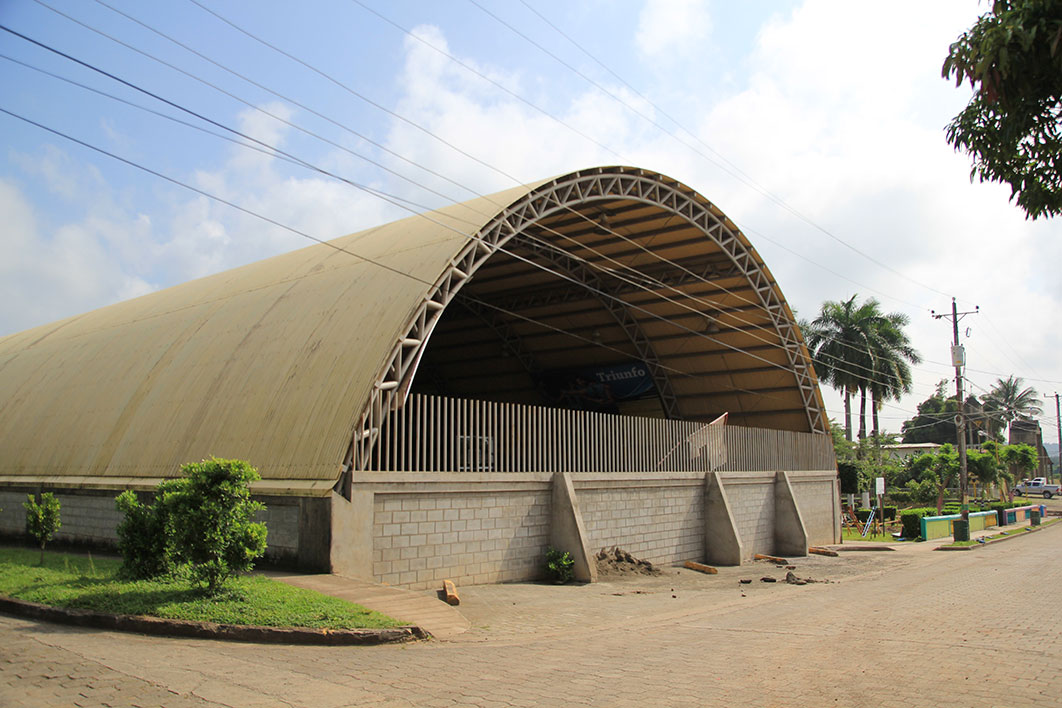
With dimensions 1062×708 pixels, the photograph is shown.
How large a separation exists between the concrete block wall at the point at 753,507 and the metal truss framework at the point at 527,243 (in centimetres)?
660

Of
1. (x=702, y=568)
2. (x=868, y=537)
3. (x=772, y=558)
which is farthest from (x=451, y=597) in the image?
(x=868, y=537)

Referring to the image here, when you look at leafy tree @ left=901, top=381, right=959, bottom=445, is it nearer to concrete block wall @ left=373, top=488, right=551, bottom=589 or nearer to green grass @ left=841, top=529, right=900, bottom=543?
green grass @ left=841, top=529, right=900, bottom=543

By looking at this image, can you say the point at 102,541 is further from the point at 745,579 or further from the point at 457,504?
the point at 745,579

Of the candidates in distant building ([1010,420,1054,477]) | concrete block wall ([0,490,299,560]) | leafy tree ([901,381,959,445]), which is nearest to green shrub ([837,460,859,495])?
concrete block wall ([0,490,299,560])

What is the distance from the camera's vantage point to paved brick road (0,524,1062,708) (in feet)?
23.7

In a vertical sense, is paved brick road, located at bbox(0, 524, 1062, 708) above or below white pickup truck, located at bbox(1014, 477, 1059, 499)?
above

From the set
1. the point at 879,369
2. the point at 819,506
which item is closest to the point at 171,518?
the point at 819,506

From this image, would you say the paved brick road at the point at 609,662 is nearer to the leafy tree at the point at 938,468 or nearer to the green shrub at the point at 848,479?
the green shrub at the point at 848,479

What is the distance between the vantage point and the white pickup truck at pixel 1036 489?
78.3 m

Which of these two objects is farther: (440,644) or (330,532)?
(330,532)

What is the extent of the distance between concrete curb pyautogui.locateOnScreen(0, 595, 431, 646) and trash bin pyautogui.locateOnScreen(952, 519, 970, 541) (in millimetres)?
26615

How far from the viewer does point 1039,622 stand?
1212 cm

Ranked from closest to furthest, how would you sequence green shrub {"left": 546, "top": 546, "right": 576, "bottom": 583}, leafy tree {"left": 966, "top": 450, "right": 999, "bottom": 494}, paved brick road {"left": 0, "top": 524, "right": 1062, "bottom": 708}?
paved brick road {"left": 0, "top": 524, "right": 1062, "bottom": 708} < green shrub {"left": 546, "top": 546, "right": 576, "bottom": 583} < leafy tree {"left": 966, "top": 450, "right": 999, "bottom": 494}

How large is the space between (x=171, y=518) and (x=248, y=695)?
15.2 feet
